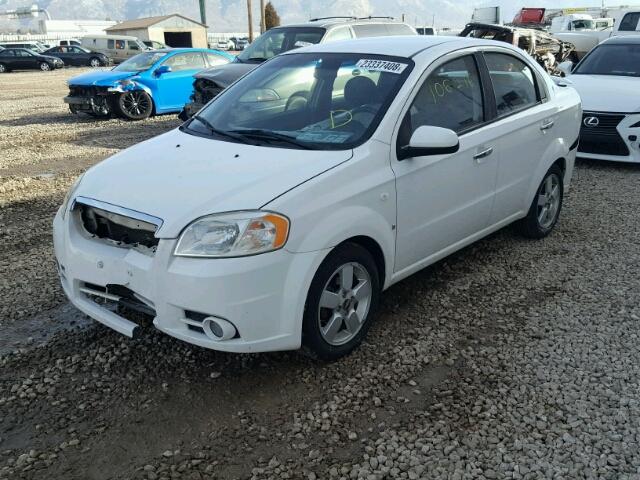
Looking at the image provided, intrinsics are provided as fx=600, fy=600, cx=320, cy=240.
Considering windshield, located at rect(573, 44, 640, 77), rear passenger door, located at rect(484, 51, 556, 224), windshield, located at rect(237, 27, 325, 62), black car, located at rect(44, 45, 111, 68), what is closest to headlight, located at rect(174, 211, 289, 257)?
rear passenger door, located at rect(484, 51, 556, 224)

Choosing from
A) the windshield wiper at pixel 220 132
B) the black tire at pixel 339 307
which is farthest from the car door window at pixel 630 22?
the black tire at pixel 339 307

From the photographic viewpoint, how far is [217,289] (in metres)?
2.82

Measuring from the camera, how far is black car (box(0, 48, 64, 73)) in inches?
1307

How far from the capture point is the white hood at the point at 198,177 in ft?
9.77

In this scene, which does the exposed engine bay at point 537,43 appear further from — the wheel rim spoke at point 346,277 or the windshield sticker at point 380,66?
the wheel rim spoke at point 346,277

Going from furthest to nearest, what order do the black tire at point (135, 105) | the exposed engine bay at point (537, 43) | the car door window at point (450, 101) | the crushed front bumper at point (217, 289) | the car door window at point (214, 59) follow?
the exposed engine bay at point (537, 43)
the car door window at point (214, 59)
the black tire at point (135, 105)
the car door window at point (450, 101)
the crushed front bumper at point (217, 289)

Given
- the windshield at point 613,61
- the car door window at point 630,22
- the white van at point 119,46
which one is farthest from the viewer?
the white van at point 119,46

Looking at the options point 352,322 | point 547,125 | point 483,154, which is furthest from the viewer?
point 547,125

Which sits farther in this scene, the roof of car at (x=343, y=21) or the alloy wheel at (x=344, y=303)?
the roof of car at (x=343, y=21)

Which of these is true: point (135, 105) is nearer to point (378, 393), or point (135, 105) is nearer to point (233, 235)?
point (233, 235)

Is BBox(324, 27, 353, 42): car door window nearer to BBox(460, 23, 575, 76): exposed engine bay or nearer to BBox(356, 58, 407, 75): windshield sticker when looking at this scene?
BBox(460, 23, 575, 76): exposed engine bay

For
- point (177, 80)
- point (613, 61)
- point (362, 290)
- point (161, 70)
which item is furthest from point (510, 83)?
point (177, 80)

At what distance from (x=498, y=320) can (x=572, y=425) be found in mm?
1098

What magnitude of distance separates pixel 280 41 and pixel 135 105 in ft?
12.5
